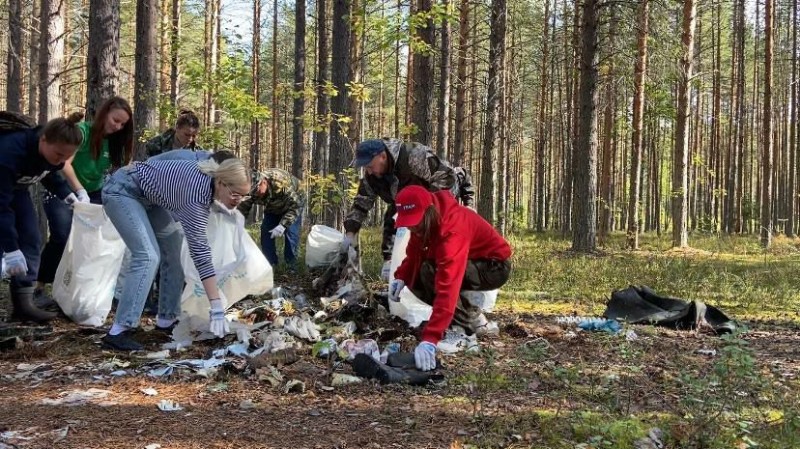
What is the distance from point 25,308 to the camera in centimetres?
466

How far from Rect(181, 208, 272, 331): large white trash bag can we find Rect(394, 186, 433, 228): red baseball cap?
153 centimetres

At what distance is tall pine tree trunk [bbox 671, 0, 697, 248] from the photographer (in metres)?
12.5

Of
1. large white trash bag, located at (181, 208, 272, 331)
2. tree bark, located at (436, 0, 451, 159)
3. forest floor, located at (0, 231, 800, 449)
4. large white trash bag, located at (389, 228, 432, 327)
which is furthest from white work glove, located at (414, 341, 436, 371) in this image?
tree bark, located at (436, 0, 451, 159)

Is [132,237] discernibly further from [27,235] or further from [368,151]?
[368,151]

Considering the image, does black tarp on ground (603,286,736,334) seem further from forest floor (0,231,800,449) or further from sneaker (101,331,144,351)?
sneaker (101,331,144,351)

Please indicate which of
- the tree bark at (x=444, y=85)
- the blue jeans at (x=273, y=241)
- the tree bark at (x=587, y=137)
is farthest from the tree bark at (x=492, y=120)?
the blue jeans at (x=273, y=241)

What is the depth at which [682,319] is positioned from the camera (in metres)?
5.28

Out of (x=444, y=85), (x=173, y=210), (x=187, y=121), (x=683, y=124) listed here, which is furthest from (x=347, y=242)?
(x=683, y=124)

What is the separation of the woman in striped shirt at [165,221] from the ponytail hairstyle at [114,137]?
71 centimetres

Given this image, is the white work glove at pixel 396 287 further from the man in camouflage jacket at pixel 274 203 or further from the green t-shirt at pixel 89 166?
the green t-shirt at pixel 89 166

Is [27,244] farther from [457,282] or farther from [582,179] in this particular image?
[582,179]

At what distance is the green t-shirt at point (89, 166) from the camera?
16.3 feet

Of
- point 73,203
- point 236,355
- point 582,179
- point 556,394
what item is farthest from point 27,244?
point 582,179

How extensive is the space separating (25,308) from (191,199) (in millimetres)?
2018
